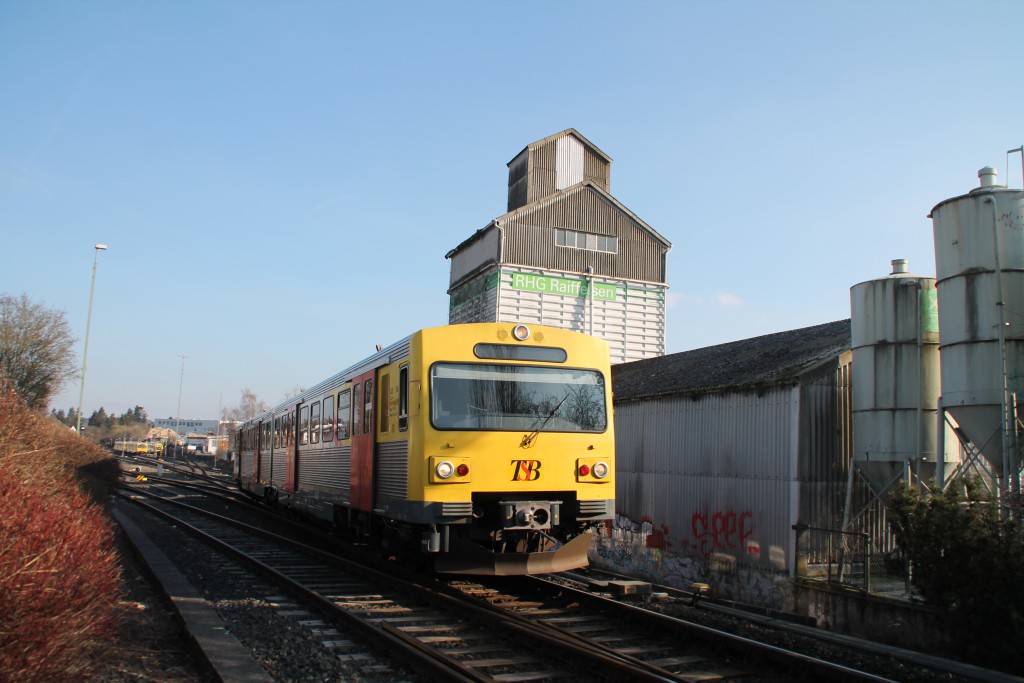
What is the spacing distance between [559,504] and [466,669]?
3398 mm

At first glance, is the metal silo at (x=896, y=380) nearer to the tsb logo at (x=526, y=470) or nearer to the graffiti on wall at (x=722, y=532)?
the graffiti on wall at (x=722, y=532)

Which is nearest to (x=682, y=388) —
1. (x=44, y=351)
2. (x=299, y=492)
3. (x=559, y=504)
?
(x=559, y=504)

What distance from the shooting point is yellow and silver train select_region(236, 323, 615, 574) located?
920 cm

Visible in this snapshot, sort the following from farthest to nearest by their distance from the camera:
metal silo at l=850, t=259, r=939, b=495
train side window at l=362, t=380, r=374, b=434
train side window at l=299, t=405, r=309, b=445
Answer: train side window at l=299, t=405, r=309, b=445
train side window at l=362, t=380, r=374, b=434
metal silo at l=850, t=259, r=939, b=495

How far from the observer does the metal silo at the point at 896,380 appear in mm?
11188

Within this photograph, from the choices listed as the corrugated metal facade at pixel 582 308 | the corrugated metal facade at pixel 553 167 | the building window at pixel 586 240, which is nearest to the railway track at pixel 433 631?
the corrugated metal facade at pixel 582 308

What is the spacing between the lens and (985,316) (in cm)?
1002

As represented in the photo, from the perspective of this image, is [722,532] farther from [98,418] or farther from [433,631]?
[98,418]

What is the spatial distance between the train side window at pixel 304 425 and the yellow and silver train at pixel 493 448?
18.7 ft

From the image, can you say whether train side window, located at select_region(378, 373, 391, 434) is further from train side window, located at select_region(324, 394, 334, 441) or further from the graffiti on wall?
the graffiti on wall

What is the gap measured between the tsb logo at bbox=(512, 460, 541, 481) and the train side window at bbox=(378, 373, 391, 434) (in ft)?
6.54

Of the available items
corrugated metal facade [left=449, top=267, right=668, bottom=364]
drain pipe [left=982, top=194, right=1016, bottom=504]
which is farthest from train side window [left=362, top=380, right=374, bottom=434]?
corrugated metal facade [left=449, top=267, right=668, bottom=364]

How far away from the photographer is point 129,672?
6.44m

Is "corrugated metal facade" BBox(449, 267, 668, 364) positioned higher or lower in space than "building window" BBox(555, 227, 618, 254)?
lower
